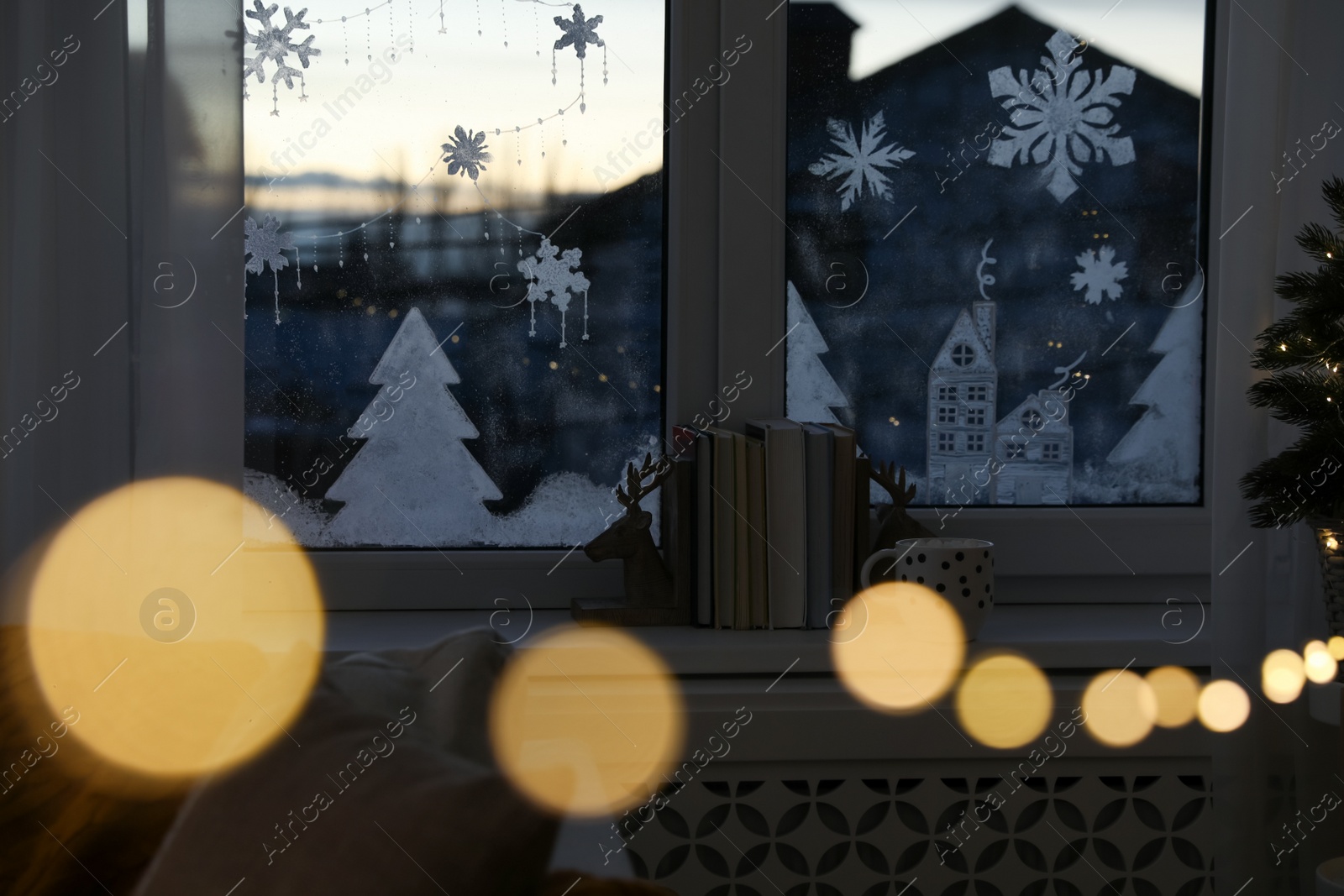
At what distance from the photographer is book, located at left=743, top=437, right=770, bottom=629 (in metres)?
1.55

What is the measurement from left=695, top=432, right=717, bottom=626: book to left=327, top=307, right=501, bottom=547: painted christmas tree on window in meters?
0.40

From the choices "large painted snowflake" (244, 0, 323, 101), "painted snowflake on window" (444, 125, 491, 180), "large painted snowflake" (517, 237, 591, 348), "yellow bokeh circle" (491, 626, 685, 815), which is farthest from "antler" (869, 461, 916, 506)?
"large painted snowflake" (244, 0, 323, 101)

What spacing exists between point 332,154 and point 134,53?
0.30m

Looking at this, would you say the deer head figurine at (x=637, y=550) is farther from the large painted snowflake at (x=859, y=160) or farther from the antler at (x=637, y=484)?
the large painted snowflake at (x=859, y=160)

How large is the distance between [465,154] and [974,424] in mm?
899

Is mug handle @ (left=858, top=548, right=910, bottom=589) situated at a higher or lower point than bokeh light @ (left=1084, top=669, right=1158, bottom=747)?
higher

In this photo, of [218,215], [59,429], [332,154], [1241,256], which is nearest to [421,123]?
[332,154]

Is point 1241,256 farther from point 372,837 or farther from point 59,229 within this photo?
point 59,229

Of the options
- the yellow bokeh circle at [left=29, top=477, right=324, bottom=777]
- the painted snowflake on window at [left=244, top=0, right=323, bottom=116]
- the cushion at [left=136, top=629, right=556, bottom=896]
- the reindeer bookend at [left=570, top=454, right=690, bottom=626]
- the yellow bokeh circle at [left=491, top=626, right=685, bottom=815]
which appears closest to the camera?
the cushion at [left=136, top=629, right=556, bottom=896]

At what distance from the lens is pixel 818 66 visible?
1777mm

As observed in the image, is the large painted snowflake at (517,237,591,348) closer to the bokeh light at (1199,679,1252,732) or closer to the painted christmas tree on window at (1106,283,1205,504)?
the painted christmas tree on window at (1106,283,1205,504)

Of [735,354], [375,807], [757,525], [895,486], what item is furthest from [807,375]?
[375,807]

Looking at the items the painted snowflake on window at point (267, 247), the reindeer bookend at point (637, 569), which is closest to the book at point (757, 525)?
the reindeer bookend at point (637, 569)

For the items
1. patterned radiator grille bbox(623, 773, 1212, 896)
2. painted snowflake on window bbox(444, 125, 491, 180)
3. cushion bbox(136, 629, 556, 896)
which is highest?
painted snowflake on window bbox(444, 125, 491, 180)
